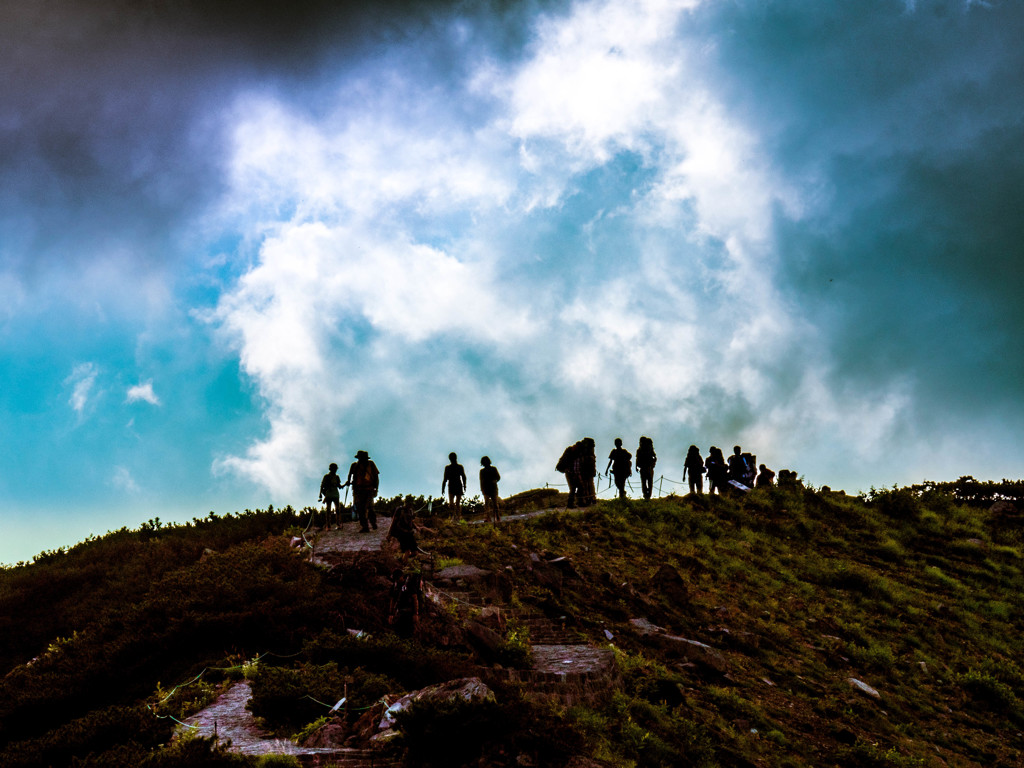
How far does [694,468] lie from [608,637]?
1246cm

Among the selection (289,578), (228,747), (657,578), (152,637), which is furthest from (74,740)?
(657,578)

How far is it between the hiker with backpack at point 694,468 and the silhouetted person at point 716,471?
0.51 meters

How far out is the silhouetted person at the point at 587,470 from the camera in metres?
23.9

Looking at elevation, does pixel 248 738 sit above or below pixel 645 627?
above

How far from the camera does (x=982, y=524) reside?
2570cm

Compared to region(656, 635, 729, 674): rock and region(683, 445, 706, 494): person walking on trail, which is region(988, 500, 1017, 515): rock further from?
region(656, 635, 729, 674): rock

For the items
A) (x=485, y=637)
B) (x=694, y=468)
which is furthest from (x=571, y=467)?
(x=485, y=637)

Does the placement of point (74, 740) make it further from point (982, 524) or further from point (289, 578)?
point (982, 524)

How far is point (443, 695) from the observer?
278 inches

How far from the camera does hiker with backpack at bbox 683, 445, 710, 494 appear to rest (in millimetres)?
25234

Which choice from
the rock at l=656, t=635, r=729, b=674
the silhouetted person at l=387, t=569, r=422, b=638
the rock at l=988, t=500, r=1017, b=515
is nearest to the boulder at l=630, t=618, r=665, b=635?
the rock at l=656, t=635, r=729, b=674

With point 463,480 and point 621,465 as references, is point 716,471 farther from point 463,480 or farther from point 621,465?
point 463,480

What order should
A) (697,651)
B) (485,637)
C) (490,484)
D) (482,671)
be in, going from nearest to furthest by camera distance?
(482,671)
(485,637)
(697,651)
(490,484)

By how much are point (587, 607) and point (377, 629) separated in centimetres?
579
